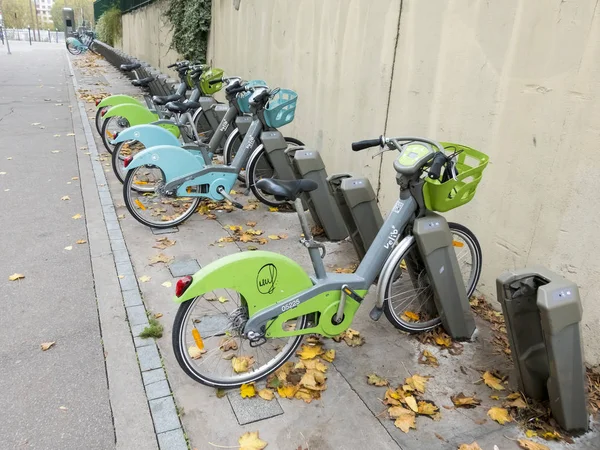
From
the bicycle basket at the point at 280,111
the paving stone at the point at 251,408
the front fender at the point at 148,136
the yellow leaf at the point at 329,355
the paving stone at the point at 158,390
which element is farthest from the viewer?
the front fender at the point at 148,136

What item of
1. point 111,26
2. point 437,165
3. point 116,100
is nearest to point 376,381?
point 437,165

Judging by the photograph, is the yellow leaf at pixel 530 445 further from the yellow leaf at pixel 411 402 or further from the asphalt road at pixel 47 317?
the asphalt road at pixel 47 317

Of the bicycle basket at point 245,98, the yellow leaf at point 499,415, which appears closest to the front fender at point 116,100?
the bicycle basket at point 245,98

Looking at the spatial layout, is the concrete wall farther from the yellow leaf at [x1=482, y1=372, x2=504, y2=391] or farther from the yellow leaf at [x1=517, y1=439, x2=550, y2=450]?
the yellow leaf at [x1=517, y1=439, x2=550, y2=450]

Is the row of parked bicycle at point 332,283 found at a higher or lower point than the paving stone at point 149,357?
higher

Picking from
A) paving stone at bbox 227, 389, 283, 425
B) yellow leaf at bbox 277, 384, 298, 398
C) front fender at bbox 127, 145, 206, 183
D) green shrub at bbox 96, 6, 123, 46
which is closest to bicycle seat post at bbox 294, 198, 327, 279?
yellow leaf at bbox 277, 384, 298, 398

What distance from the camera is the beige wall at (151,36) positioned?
561 inches

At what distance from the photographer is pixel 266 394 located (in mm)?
2924

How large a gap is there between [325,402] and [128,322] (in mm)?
1609

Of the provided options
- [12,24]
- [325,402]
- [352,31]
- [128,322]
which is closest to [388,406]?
[325,402]

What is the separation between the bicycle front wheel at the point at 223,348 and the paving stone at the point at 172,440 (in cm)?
36

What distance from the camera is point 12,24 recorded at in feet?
286

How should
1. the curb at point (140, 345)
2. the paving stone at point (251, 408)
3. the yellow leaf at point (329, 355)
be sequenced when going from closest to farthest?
the curb at point (140, 345) < the paving stone at point (251, 408) < the yellow leaf at point (329, 355)

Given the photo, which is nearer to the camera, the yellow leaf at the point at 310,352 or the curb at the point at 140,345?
the curb at the point at 140,345
